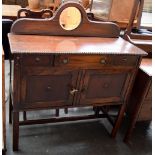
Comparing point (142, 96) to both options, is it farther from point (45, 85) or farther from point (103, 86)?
point (45, 85)

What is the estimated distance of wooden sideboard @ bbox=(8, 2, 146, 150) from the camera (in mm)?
1355

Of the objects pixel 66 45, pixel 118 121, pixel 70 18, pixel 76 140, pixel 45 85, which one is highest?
pixel 70 18

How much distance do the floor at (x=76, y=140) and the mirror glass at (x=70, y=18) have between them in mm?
900

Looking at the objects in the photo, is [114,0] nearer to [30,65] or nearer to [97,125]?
[97,125]

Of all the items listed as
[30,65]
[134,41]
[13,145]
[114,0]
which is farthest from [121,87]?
[114,0]

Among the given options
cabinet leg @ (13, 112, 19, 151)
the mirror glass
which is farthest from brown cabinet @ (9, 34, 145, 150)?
the mirror glass

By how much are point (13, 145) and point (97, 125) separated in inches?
31.6

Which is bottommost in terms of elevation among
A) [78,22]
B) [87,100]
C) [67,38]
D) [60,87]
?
[87,100]

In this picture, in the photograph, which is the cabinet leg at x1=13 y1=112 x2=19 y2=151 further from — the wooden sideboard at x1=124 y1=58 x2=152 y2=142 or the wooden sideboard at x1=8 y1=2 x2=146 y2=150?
the wooden sideboard at x1=124 y1=58 x2=152 y2=142

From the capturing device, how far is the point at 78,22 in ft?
5.28

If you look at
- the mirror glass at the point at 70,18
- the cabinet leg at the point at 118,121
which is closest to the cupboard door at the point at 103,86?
the cabinet leg at the point at 118,121

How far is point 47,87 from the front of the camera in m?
1.46

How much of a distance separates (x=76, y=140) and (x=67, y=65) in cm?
76

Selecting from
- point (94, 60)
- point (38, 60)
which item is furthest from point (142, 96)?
point (38, 60)
